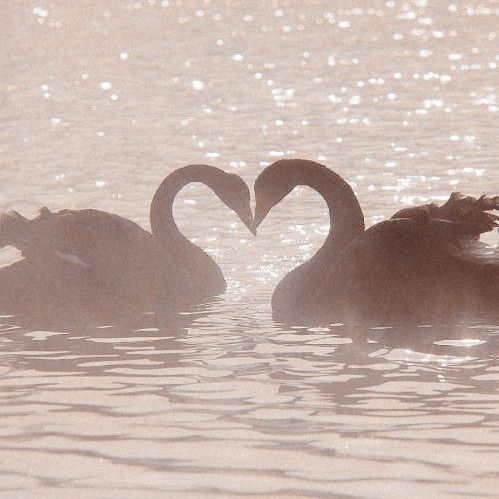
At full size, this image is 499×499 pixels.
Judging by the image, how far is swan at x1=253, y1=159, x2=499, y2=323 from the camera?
41.6ft

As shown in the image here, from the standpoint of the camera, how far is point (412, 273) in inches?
505

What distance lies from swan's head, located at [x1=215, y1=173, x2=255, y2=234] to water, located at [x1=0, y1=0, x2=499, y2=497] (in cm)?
59

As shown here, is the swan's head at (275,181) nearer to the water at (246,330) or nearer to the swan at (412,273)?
the swan at (412,273)

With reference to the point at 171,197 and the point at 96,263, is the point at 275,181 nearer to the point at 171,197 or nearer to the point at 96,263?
the point at 96,263

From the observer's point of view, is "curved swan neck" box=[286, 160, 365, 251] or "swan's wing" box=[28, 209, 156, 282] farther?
"swan's wing" box=[28, 209, 156, 282]

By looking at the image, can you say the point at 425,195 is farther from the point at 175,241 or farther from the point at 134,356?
the point at 134,356

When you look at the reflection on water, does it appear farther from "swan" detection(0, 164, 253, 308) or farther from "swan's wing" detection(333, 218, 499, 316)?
"swan" detection(0, 164, 253, 308)

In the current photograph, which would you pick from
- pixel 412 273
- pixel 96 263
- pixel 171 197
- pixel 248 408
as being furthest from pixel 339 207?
pixel 248 408

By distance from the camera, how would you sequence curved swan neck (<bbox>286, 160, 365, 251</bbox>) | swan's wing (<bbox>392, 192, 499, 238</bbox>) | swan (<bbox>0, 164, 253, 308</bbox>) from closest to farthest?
swan's wing (<bbox>392, 192, 499, 238</bbox>)
curved swan neck (<bbox>286, 160, 365, 251</bbox>)
swan (<bbox>0, 164, 253, 308</bbox>)

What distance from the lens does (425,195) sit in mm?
19531

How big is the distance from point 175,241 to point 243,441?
579 cm

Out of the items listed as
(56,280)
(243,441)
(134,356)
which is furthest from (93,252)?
(243,441)

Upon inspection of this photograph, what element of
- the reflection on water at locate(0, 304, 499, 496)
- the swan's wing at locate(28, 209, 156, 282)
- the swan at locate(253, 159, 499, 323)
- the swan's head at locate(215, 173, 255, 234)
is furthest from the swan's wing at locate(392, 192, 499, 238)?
the swan's wing at locate(28, 209, 156, 282)

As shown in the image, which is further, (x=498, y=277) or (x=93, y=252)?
(x=93, y=252)
